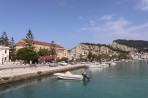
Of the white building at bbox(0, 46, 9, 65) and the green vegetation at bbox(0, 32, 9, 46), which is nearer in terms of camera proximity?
the white building at bbox(0, 46, 9, 65)

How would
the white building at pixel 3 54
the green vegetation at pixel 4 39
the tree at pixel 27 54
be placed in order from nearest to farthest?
1. the white building at pixel 3 54
2. the tree at pixel 27 54
3. the green vegetation at pixel 4 39

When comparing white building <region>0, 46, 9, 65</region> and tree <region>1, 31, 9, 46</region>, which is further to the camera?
tree <region>1, 31, 9, 46</region>

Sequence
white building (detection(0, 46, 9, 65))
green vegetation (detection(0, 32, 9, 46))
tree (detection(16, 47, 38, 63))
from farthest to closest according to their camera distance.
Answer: green vegetation (detection(0, 32, 9, 46)) → tree (detection(16, 47, 38, 63)) → white building (detection(0, 46, 9, 65))

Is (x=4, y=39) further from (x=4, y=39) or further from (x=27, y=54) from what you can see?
(x=27, y=54)

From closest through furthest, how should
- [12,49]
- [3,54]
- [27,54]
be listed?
[3,54] → [27,54] → [12,49]

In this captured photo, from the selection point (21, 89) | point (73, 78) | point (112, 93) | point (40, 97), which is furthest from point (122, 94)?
point (73, 78)

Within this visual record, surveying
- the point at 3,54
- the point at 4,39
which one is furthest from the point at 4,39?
the point at 3,54

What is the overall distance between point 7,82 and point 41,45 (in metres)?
119

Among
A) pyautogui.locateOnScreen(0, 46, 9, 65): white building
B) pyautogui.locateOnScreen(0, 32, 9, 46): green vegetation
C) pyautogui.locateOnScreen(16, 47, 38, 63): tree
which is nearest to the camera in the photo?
pyautogui.locateOnScreen(0, 46, 9, 65): white building

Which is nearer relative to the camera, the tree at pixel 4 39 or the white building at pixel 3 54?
the white building at pixel 3 54

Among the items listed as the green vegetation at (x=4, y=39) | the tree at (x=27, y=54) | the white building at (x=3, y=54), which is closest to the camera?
the white building at (x=3, y=54)

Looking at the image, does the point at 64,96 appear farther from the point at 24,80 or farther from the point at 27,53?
the point at 27,53

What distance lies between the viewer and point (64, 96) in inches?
1590

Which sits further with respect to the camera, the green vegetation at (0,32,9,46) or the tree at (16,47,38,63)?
the green vegetation at (0,32,9,46)
